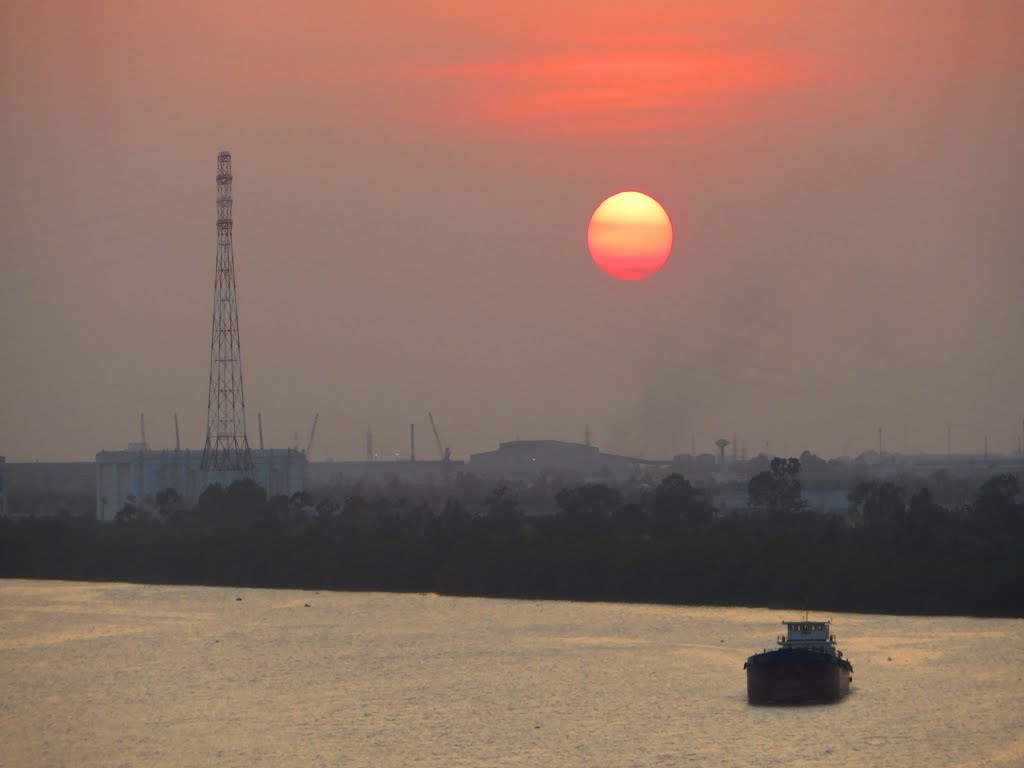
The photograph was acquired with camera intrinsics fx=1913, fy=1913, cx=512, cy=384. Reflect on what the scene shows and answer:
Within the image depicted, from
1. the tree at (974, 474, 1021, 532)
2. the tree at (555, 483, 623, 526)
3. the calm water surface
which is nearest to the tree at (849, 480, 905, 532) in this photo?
the tree at (974, 474, 1021, 532)

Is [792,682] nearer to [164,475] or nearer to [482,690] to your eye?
[482,690]

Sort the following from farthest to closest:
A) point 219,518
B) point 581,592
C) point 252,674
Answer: point 219,518 → point 581,592 → point 252,674

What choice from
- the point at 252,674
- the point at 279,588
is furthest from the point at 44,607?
the point at 252,674

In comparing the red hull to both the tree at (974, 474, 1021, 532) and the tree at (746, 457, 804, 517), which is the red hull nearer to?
the tree at (974, 474, 1021, 532)

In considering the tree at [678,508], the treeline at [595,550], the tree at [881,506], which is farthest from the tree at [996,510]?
the tree at [678,508]

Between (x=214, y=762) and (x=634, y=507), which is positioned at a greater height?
(x=634, y=507)

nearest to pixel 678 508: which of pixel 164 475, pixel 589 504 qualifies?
pixel 589 504

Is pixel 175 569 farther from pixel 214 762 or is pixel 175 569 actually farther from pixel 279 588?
pixel 214 762
